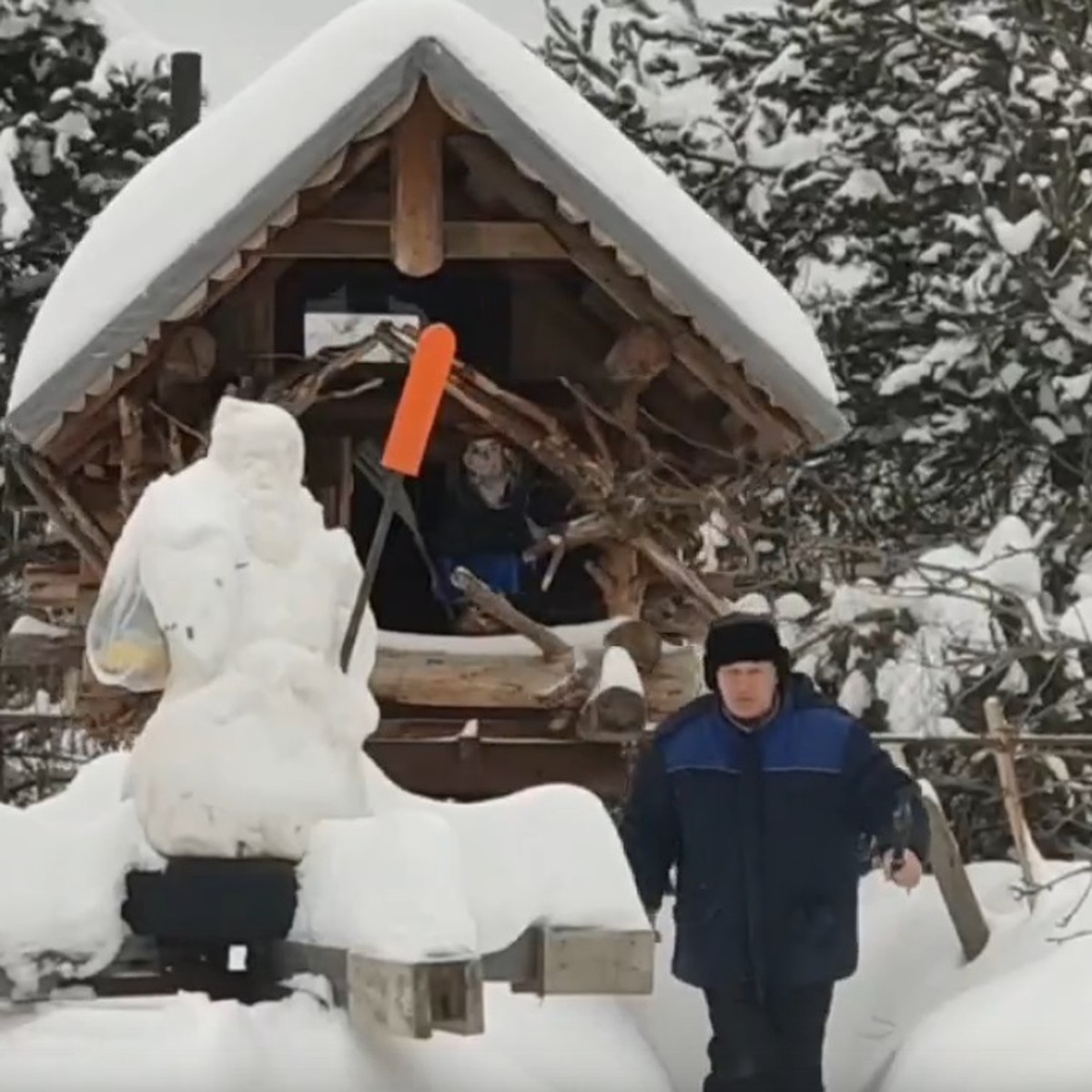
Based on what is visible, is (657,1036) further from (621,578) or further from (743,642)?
(743,642)

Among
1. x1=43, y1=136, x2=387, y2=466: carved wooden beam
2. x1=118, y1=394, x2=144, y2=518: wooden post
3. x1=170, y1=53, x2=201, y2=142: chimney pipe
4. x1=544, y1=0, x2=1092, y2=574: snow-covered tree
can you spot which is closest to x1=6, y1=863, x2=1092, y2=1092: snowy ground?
x1=118, y1=394, x2=144, y2=518: wooden post

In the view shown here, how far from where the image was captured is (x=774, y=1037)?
5582mm

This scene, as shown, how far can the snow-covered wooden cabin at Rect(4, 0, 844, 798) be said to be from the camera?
24.5 ft

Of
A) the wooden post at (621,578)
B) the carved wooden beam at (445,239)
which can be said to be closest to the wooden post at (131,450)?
the carved wooden beam at (445,239)

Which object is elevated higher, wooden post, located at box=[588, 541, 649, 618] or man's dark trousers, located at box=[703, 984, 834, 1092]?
wooden post, located at box=[588, 541, 649, 618]

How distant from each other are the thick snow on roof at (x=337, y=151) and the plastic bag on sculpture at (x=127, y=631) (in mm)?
2565

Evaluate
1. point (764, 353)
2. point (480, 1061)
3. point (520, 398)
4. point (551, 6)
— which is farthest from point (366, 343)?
point (551, 6)

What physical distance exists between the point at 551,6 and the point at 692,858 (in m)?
12.9

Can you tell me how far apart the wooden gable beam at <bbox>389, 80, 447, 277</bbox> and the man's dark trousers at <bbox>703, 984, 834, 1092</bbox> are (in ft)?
10.5

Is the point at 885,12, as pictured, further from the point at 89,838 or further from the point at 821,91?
the point at 89,838

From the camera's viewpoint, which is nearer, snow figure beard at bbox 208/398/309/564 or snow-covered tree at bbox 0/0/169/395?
snow figure beard at bbox 208/398/309/564

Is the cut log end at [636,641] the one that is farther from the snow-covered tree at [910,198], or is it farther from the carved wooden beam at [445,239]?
the snow-covered tree at [910,198]

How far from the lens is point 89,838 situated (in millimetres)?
4727

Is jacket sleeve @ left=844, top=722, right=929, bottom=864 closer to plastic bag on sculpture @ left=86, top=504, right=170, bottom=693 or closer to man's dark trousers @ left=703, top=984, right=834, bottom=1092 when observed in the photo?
man's dark trousers @ left=703, top=984, right=834, bottom=1092
